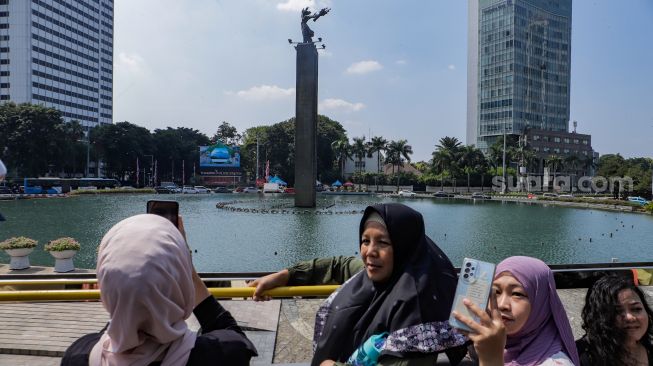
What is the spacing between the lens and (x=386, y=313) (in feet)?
4.98

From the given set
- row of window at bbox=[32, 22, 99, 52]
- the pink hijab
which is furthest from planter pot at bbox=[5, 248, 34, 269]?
row of window at bbox=[32, 22, 99, 52]

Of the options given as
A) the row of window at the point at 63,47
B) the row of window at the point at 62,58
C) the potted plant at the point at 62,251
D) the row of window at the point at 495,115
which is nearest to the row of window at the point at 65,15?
the row of window at the point at 63,47

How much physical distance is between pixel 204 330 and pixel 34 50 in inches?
3681

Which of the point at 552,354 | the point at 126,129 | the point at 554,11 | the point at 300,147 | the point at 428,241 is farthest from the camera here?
the point at 554,11

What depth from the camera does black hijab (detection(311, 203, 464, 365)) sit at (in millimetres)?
1460

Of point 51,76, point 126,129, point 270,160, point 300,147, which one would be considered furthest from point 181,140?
point 300,147

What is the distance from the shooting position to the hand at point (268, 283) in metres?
2.13

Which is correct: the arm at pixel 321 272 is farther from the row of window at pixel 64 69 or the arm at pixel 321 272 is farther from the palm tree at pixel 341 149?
the row of window at pixel 64 69

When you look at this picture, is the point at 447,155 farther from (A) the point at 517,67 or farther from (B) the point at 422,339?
(B) the point at 422,339

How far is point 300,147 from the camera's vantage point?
1148 inches

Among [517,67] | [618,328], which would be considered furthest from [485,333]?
[517,67]

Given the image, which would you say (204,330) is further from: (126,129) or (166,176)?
(166,176)

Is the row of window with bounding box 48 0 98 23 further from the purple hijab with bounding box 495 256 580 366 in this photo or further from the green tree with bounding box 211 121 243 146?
the purple hijab with bounding box 495 256 580 366

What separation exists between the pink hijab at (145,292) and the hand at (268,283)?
2.72 feet
